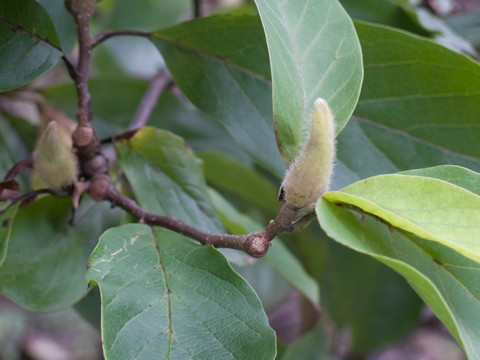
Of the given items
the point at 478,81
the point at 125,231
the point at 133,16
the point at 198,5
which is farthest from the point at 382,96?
the point at 133,16

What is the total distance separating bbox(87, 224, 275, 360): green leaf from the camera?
466 millimetres

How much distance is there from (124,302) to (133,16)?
1099 millimetres

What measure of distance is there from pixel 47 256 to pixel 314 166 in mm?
401

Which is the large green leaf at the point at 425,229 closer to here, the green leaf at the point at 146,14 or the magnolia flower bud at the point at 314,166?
the magnolia flower bud at the point at 314,166

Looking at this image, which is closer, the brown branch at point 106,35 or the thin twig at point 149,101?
the brown branch at point 106,35

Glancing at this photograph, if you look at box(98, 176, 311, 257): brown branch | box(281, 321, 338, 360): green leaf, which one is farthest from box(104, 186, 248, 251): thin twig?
box(281, 321, 338, 360): green leaf

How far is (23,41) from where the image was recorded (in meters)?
0.61

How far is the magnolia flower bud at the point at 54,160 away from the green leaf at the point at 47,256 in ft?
0.25

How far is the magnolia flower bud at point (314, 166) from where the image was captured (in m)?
0.41

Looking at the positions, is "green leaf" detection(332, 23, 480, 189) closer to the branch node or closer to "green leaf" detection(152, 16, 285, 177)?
"green leaf" detection(152, 16, 285, 177)

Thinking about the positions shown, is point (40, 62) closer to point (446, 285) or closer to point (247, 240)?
point (247, 240)

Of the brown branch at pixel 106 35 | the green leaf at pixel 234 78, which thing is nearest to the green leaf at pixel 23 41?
the brown branch at pixel 106 35

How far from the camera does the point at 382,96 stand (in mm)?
670

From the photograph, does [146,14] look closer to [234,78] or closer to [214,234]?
[234,78]
